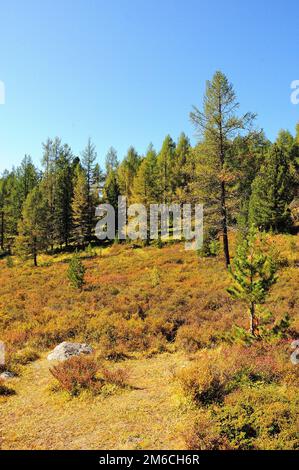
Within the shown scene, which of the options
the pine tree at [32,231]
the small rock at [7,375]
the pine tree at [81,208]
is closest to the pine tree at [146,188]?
the pine tree at [81,208]

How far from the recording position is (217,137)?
22922mm

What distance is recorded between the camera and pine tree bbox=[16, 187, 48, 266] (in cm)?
4200

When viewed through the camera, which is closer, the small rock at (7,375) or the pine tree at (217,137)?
the small rock at (7,375)

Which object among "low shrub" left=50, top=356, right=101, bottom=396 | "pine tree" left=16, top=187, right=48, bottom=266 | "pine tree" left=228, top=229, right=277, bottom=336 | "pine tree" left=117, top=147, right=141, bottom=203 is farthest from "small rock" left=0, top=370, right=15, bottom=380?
"pine tree" left=117, top=147, right=141, bottom=203

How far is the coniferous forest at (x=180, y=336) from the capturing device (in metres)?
7.93

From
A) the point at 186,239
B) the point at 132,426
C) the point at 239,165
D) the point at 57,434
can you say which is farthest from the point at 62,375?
the point at 186,239

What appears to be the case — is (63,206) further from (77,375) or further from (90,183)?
(77,375)

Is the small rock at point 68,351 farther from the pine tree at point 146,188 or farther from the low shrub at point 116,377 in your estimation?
the pine tree at point 146,188

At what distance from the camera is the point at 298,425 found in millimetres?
7566

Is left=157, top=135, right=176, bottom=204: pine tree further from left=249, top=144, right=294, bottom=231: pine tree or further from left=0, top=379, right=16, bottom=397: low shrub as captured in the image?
left=0, top=379, right=16, bottom=397: low shrub

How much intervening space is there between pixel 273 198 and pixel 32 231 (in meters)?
28.6

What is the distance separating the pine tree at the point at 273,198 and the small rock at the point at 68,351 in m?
26.0
